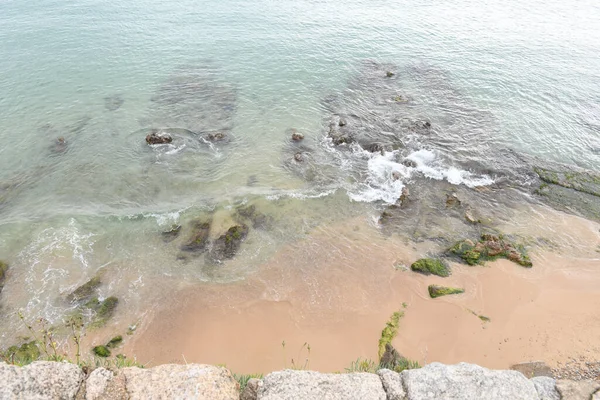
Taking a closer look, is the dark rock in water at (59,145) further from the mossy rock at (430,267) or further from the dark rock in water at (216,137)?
the mossy rock at (430,267)

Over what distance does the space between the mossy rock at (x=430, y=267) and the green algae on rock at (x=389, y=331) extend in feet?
8.33

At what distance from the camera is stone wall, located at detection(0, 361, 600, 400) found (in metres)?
6.61

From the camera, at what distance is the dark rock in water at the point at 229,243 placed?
16531mm

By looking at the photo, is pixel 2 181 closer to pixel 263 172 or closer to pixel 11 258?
pixel 11 258

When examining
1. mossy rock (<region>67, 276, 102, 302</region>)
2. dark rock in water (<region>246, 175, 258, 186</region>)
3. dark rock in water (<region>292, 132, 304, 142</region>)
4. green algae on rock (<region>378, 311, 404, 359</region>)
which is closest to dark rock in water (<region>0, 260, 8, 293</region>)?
mossy rock (<region>67, 276, 102, 302</region>)

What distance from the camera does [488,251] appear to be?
16.4 m

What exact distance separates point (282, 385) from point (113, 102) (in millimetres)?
28041

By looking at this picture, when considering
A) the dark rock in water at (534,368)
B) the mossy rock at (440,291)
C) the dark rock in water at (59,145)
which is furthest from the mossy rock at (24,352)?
the dark rock in water at (534,368)

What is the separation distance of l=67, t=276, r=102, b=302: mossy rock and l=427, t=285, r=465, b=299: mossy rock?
14491 millimetres

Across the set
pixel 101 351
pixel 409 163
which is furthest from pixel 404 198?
pixel 101 351

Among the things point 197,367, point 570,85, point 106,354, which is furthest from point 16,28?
point 570,85

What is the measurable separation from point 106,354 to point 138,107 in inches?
812

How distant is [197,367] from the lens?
7.18 m

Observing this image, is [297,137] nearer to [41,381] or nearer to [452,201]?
[452,201]
